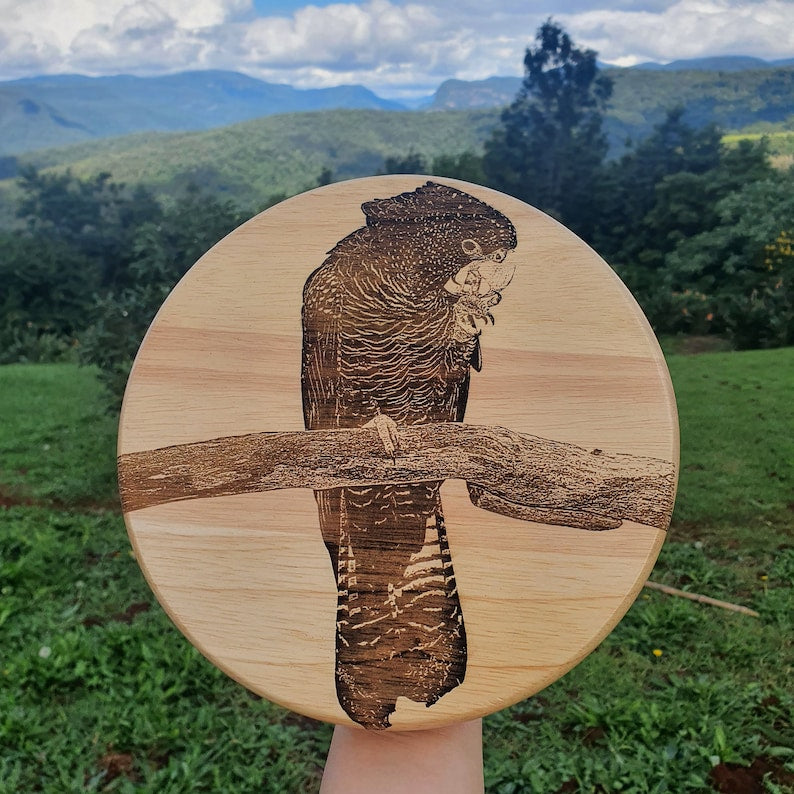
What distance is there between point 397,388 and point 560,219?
3888 mm

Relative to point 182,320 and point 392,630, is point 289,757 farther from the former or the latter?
point 182,320

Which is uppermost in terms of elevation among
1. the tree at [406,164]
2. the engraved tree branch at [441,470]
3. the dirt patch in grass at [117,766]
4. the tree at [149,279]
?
the tree at [406,164]

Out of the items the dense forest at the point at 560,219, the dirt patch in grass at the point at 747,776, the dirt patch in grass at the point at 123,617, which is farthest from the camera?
the dense forest at the point at 560,219

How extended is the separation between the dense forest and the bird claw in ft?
10.9

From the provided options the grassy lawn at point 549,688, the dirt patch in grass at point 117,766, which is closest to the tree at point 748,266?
the grassy lawn at point 549,688

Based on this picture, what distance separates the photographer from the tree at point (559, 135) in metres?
4.79

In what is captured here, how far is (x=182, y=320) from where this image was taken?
1.61m

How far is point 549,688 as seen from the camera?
2.73 metres

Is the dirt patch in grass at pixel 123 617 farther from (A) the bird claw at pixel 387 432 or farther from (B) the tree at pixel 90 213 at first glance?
(B) the tree at pixel 90 213

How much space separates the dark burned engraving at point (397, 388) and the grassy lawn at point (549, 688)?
1.32 m

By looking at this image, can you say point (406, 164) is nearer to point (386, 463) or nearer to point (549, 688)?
point (549, 688)

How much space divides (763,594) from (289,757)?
2228 millimetres

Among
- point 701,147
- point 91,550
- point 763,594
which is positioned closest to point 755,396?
point 763,594

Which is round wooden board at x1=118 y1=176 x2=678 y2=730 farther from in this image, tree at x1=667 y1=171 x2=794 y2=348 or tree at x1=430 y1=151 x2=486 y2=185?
tree at x1=430 y1=151 x2=486 y2=185
